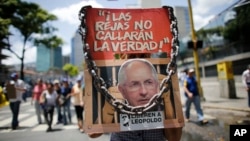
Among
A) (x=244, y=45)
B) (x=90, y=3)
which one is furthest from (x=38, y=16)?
(x=90, y=3)

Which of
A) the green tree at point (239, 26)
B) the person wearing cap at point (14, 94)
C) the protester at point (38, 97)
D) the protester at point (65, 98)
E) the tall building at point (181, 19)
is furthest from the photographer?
the green tree at point (239, 26)

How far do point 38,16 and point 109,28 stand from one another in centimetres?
2517

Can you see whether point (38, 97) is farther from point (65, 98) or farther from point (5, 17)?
point (5, 17)

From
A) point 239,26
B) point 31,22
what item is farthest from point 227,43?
point 31,22

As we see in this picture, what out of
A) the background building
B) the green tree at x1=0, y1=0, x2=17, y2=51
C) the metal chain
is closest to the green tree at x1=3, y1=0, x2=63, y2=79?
the green tree at x1=0, y1=0, x2=17, y2=51

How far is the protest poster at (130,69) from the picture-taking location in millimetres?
2105

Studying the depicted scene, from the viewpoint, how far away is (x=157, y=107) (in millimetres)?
2164

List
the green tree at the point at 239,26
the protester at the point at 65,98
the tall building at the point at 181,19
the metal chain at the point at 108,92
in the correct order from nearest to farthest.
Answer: the metal chain at the point at 108,92, the tall building at the point at 181,19, the protester at the point at 65,98, the green tree at the point at 239,26

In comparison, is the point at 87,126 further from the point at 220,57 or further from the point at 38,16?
the point at 220,57

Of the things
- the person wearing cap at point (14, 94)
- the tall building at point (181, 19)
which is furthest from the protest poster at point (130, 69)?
the person wearing cap at point (14, 94)

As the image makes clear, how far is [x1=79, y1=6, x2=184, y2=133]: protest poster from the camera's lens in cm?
211

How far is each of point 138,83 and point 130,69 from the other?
13 cm

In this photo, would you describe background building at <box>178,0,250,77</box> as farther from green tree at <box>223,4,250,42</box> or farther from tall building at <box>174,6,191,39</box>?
tall building at <box>174,6,191,39</box>

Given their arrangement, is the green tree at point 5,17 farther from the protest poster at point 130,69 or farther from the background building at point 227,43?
the protest poster at point 130,69
